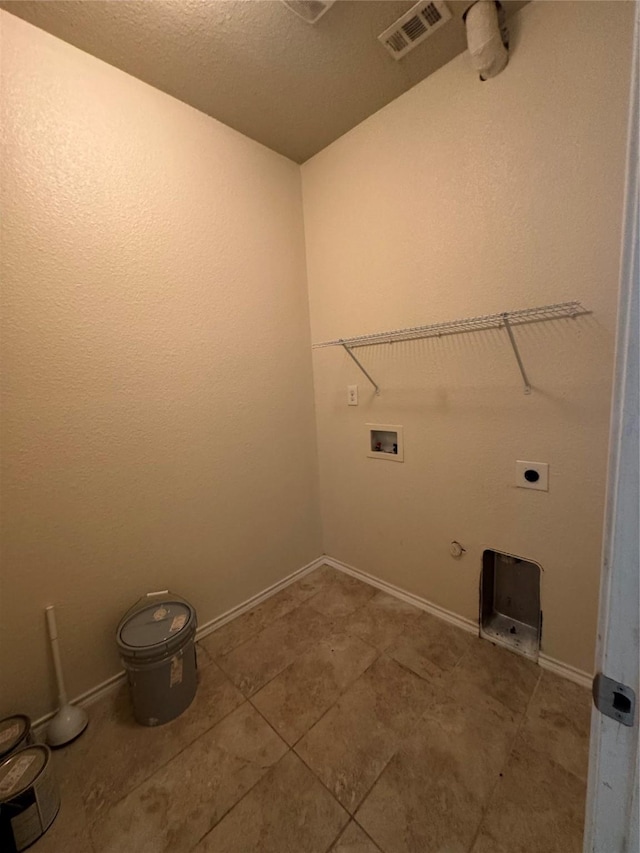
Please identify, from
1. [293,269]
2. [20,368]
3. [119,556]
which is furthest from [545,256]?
[119,556]

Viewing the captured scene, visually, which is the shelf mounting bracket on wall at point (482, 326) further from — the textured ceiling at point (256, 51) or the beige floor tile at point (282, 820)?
the beige floor tile at point (282, 820)

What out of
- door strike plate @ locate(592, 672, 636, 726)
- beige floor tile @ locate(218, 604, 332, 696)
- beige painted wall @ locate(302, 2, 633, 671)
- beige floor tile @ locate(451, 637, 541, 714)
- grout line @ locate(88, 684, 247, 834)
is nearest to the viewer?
door strike plate @ locate(592, 672, 636, 726)

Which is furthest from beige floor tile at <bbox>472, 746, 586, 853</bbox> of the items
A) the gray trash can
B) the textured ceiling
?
the textured ceiling

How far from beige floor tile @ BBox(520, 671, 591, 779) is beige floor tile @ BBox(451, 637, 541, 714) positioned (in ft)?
0.12

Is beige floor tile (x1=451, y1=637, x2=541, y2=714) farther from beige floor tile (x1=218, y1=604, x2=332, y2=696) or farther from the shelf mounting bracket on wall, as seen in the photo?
the shelf mounting bracket on wall

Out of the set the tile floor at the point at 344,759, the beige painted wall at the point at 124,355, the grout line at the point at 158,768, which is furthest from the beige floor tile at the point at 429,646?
the beige painted wall at the point at 124,355

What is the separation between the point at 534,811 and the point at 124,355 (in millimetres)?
2071

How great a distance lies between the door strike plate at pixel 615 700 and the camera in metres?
0.41

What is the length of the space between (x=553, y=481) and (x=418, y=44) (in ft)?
6.03

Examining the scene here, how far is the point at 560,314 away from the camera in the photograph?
1.27 meters

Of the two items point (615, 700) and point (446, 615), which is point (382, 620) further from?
point (615, 700)

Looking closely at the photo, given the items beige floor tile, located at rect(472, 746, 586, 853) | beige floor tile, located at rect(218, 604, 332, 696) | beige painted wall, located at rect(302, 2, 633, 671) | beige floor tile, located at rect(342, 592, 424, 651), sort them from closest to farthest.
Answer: beige floor tile, located at rect(472, 746, 586, 853)
beige painted wall, located at rect(302, 2, 633, 671)
beige floor tile, located at rect(218, 604, 332, 696)
beige floor tile, located at rect(342, 592, 424, 651)

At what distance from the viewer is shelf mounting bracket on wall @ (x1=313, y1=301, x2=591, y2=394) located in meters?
1.25

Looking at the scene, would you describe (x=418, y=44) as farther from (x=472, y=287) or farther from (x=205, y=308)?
(x=205, y=308)
